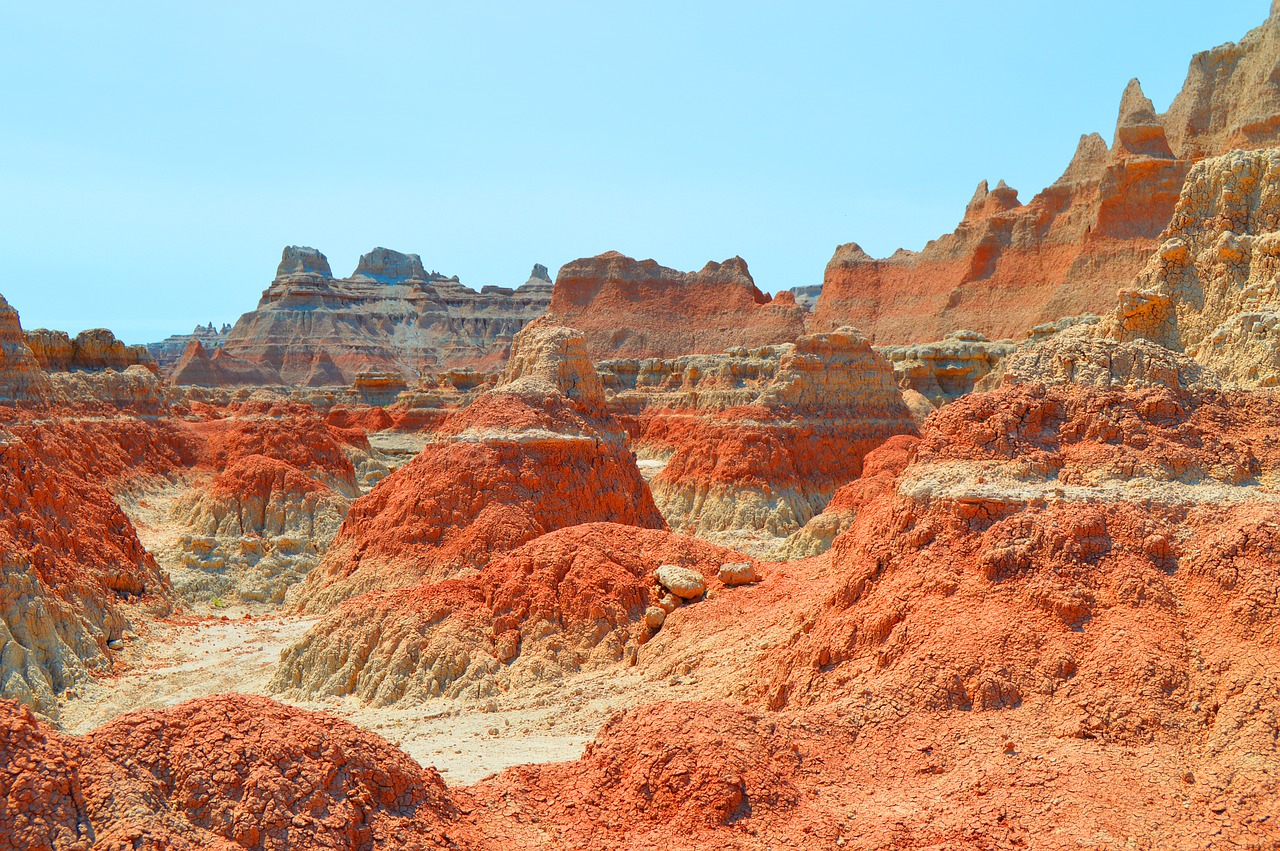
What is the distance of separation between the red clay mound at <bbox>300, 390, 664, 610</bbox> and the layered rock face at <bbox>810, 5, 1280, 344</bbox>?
140ft

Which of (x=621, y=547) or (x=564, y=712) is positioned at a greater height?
(x=621, y=547)

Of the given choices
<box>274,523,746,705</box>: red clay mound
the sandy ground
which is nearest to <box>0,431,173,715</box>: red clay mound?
the sandy ground

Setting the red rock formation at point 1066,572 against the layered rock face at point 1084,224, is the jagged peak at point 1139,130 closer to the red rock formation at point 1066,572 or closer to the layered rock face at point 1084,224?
the layered rock face at point 1084,224

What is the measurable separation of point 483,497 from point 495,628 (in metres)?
5.61

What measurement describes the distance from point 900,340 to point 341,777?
7087 centimetres

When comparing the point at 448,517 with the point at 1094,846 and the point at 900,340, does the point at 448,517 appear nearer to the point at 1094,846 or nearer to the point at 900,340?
the point at 1094,846

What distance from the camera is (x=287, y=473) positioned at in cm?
3109

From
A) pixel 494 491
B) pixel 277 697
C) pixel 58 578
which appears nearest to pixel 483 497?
pixel 494 491

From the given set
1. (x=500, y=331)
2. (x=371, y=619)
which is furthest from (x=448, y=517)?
(x=500, y=331)

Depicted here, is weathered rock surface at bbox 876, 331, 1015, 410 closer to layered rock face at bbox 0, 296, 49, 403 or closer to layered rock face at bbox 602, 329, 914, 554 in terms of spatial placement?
layered rock face at bbox 602, 329, 914, 554

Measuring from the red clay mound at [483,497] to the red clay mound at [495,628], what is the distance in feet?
10.7

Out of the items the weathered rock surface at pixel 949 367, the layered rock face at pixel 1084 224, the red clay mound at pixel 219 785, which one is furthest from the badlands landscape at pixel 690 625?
the layered rock face at pixel 1084 224

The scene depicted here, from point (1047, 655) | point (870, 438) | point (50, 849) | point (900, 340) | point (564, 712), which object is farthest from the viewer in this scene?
point (900, 340)

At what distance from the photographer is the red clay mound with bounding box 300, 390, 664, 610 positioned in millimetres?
20297
